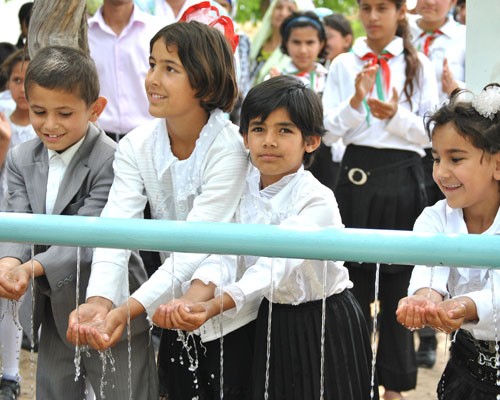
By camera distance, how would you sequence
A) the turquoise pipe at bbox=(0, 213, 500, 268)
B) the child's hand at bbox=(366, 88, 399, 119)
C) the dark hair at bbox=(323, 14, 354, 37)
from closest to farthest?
1. the turquoise pipe at bbox=(0, 213, 500, 268)
2. the child's hand at bbox=(366, 88, 399, 119)
3. the dark hair at bbox=(323, 14, 354, 37)

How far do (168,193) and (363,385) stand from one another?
0.98m

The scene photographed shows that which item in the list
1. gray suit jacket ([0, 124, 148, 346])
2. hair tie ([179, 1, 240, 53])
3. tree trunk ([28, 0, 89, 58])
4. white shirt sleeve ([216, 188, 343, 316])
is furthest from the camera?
tree trunk ([28, 0, 89, 58])

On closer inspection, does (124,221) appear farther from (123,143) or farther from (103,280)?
(123,143)

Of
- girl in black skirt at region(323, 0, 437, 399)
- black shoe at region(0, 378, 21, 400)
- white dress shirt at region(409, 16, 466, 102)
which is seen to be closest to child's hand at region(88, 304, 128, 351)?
black shoe at region(0, 378, 21, 400)

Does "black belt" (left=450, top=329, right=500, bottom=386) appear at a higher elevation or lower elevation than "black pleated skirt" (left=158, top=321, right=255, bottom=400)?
higher

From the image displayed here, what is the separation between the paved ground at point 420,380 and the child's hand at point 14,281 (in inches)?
59.8

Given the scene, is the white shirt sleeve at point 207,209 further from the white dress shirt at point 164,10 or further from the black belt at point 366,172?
the white dress shirt at point 164,10

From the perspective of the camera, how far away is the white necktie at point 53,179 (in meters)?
3.47

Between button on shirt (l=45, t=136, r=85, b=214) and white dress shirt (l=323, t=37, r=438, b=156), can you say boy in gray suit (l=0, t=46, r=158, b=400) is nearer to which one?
button on shirt (l=45, t=136, r=85, b=214)

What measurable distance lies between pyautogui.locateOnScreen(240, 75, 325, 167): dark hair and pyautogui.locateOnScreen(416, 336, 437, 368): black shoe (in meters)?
2.50

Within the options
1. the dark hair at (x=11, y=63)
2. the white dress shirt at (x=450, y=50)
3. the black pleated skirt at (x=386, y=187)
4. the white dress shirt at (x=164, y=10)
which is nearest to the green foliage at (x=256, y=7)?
the white dress shirt at (x=164, y=10)

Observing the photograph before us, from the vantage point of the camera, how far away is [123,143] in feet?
11.4

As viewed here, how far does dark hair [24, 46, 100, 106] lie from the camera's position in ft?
11.3

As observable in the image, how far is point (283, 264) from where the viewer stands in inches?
120
